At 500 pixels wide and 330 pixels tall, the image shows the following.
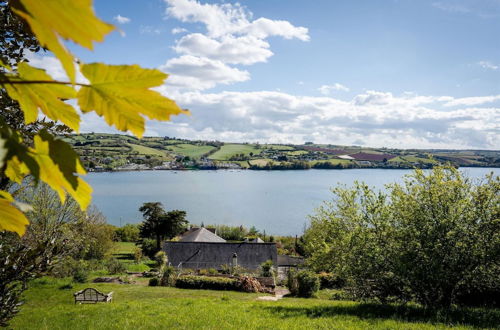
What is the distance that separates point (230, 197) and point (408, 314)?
402 ft

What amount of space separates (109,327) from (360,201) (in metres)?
10.4

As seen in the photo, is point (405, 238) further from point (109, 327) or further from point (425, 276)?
point (109, 327)

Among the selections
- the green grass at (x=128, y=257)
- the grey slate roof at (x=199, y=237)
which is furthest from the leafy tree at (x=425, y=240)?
the grey slate roof at (x=199, y=237)

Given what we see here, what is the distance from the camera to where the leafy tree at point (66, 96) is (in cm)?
50

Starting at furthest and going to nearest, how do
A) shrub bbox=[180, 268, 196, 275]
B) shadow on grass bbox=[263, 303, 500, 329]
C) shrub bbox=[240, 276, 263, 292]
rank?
shrub bbox=[180, 268, 196, 275] < shrub bbox=[240, 276, 263, 292] < shadow on grass bbox=[263, 303, 500, 329]

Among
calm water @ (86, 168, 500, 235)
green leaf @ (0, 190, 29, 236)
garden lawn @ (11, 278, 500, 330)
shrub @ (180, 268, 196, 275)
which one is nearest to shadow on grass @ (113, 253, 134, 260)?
shrub @ (180, 268, 196, 275)

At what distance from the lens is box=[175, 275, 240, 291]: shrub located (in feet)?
97.5

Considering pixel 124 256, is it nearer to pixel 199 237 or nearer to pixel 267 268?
pixel 199 237

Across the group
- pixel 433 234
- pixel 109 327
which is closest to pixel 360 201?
pixel 433 234

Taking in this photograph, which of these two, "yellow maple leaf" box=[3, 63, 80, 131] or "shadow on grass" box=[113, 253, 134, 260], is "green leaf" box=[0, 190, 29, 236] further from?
"shadow on grass" box=[113, 253, 134, 260]

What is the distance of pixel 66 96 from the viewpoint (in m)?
0.77

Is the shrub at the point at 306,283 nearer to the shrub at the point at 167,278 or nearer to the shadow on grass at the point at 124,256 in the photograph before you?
the shrub at the point at 167,278

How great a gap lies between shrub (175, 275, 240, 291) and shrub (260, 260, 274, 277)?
681cm

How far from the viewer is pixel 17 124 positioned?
3662 mm
